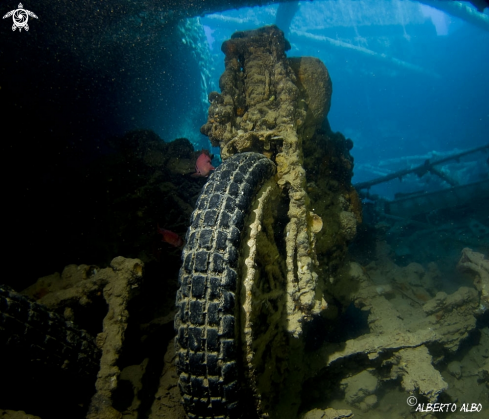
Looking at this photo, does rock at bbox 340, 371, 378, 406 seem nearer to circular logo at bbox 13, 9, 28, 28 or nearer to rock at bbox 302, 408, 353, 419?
rock at bbox 302, 408, 353, 419

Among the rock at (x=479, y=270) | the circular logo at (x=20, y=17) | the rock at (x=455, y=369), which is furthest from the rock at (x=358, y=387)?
the circular logo at (x=20, y=17)

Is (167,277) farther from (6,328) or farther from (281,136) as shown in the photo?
(281,136)

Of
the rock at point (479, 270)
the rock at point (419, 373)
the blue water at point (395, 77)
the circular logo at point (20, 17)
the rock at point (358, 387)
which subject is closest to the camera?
the rock at point (419, 373)

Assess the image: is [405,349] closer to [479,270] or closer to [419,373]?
[419,373]

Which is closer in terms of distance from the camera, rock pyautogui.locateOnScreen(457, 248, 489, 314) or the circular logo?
rock pyautogui.locateOnScreen(457, 248, 489, 314)

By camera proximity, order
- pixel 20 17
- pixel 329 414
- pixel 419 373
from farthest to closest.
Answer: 1. pixel 20 17
2. pixel 419 373
3. pixel 329 414

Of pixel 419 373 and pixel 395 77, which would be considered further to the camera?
pixel 395 77

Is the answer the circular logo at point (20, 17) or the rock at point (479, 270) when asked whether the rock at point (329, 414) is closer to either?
the rock at point (479, 270)

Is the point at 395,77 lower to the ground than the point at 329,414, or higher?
higher

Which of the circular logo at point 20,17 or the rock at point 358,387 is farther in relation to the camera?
the circular logo at point 20,17

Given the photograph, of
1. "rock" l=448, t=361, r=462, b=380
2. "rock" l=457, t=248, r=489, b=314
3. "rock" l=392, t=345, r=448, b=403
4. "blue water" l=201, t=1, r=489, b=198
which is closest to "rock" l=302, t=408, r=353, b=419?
"rock" l=392, t=345, r=448, b=403

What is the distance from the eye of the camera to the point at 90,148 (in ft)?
25.4

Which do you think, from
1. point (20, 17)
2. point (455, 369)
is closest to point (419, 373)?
point (455, 369)

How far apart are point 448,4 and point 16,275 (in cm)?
3381
